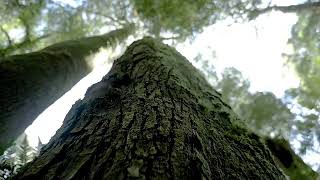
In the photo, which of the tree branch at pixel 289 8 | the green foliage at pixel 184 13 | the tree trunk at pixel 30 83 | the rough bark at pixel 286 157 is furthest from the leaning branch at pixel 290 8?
the rough bark at pixel 286 157

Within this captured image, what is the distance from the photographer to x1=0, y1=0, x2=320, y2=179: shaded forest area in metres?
1.85

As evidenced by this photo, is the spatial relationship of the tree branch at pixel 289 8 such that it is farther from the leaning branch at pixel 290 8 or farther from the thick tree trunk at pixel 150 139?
the thick tree trunk at pixel 150 139

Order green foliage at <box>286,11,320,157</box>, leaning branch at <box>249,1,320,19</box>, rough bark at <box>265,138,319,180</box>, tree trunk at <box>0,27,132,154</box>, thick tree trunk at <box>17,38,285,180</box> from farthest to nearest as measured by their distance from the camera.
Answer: leaning branch at <box>249,1,320,19</box> < green foliage at <box>286,11,320,157</box> < tree trunk at <box>0,27,132,154</box> < rough bark at <box>265,138,319,180</box> < thick tree trunk at <box>17,38,285,180</box>

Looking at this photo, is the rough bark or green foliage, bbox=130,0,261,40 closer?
the rough bark

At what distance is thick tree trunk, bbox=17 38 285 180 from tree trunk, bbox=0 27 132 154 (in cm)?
95

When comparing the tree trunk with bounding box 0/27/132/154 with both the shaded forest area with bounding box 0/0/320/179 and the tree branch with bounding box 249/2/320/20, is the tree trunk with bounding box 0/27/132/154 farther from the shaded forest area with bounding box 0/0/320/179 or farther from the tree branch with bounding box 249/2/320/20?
the tree branch with bounding box 249/2/320/20

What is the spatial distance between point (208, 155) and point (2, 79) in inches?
97.6

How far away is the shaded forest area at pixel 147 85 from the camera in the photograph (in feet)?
6.06

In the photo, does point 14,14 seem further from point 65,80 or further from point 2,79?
point 2,79

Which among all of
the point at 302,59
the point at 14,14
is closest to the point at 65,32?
the point at 14,14

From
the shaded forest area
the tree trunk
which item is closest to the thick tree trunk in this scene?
the shaded forest area

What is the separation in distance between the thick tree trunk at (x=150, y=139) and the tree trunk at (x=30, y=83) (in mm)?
954

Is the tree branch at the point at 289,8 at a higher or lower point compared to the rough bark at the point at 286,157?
higher

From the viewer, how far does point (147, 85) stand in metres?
2.63
